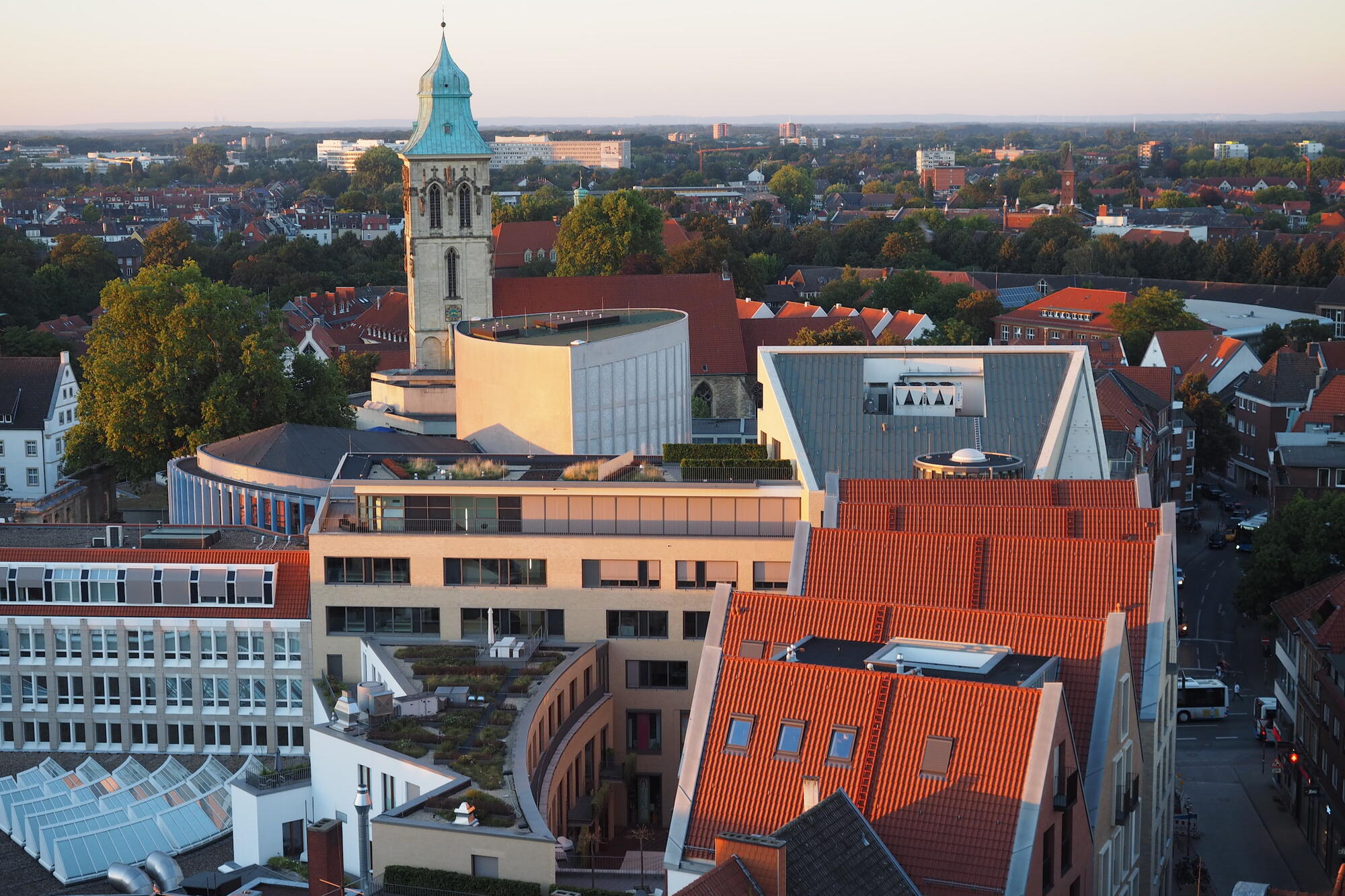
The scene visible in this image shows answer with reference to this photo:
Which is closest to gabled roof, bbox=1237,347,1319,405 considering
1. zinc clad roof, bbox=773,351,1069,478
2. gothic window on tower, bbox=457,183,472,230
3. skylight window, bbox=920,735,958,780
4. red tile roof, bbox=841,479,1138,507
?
gothic window on tower, bbox=457,183,472,230

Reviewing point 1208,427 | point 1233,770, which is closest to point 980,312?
point 1208,427

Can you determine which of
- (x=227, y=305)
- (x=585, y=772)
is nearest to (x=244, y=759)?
(x=585, y=772)

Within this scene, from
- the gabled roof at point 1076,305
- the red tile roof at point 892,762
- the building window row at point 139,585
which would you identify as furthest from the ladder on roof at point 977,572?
the gabled roof at point 1076,305

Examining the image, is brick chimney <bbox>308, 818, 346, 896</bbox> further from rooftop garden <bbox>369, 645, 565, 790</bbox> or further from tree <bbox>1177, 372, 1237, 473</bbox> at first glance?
tree <bbox>1177, 372, 1237, 473</bbox>

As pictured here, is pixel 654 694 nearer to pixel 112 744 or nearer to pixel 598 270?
pixel 112 744

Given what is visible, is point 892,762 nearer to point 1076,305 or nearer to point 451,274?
point 451,274

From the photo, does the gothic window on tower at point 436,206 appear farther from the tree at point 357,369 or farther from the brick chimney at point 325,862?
the brick chimney at point 325,862

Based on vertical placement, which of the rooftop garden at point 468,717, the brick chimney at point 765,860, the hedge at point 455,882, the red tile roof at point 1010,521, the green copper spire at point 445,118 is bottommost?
the hedge at point 455,882
